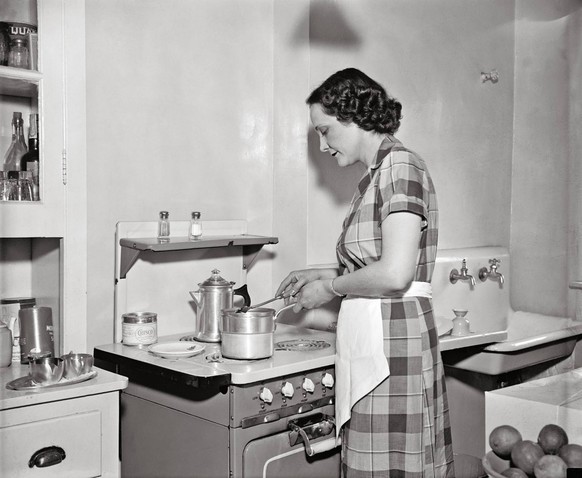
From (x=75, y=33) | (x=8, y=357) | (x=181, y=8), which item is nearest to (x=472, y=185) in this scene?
(x=181, y=8)

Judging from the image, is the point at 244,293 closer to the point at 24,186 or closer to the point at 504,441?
the point at 24,186

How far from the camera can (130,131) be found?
2715 millimetres

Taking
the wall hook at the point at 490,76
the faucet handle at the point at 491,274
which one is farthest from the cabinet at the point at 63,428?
the wall hook at the point at 490,76

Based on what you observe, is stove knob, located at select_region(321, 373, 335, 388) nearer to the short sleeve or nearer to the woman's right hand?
the woman's right hand

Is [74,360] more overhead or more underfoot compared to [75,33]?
more underfoot

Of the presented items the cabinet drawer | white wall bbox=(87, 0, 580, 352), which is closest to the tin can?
white wall bbox=(87, 0, 580, 352)

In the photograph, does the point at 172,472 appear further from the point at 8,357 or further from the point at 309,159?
the point at 309,159

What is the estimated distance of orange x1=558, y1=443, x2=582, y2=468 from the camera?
1011 millimetres

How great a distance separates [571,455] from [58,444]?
140cm

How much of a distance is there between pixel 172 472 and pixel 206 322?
56cm

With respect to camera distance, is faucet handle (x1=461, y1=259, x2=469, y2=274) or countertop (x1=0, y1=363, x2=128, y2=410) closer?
countertop (x1=0, y1=363, x2=128, y2=410)

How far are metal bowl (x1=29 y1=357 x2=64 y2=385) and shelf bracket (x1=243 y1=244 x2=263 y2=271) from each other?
1147mm

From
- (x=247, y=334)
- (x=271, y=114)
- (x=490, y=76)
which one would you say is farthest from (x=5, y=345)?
(x=490, y=76)

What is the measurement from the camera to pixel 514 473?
99 centimetres
